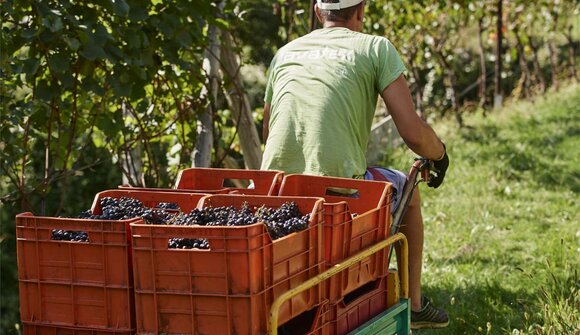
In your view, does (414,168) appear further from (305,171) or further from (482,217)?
(482,217)

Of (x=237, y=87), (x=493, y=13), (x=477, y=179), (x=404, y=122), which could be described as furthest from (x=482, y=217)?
(x=493, y=13)

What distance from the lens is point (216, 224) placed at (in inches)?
122

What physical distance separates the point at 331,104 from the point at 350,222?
753 mm

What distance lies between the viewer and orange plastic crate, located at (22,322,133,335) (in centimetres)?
310

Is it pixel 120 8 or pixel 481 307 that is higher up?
pixel 120 8

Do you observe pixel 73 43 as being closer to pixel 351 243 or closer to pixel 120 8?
pixel 120 8

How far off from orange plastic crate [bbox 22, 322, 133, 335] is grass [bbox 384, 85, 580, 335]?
2.01 m

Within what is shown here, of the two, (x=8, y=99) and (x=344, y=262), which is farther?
(x=8, y=99)

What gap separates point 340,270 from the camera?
3291 mm

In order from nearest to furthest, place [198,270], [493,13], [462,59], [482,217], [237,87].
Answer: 1. [198,270]
2. [237,87]
3. [482,217]
4. [493,13]
5. [462,59]

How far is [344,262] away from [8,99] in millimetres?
2379

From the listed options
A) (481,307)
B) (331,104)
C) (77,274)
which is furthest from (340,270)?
(481,307)

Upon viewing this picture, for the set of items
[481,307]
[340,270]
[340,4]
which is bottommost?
[481,307]

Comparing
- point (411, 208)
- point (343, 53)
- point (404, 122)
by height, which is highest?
point (343, 53)
